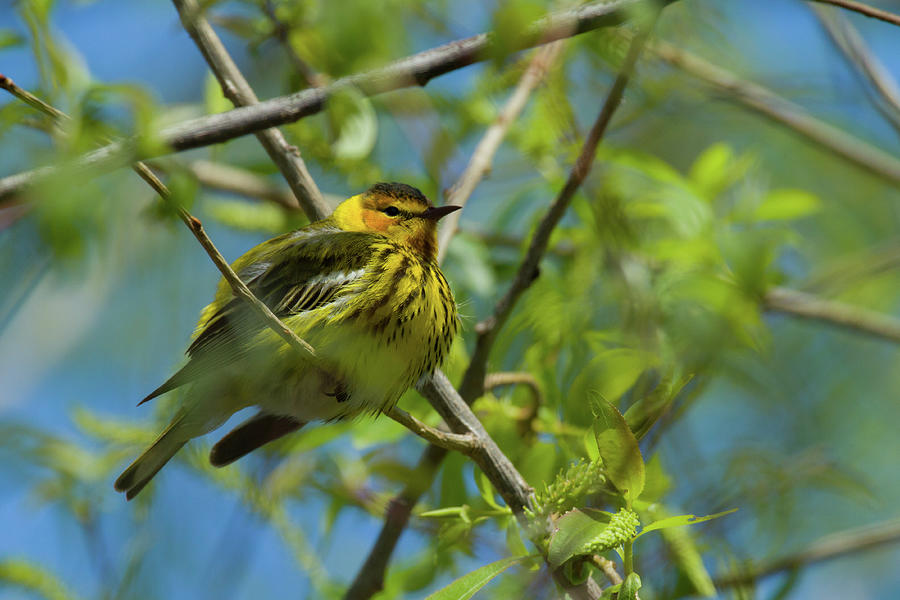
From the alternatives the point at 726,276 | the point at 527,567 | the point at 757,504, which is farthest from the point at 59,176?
the point at 726,276

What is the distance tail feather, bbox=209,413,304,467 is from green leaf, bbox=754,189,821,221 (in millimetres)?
2014

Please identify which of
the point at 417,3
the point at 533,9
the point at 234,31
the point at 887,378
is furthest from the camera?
the point at 887,378

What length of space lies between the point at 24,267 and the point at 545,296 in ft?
6.60

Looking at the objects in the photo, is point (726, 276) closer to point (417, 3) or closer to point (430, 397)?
point (430, 397)

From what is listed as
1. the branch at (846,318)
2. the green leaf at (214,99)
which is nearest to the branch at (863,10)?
the branch at (846,318)

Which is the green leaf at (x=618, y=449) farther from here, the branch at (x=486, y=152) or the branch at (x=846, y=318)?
the branch at (x=846, y=318)

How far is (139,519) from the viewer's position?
324 centimetres

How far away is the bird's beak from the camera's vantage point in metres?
3.29

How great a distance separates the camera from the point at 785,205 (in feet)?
11.0

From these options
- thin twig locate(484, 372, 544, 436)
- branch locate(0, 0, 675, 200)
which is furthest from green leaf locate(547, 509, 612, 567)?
branch locate(0, 0, 675, 200)

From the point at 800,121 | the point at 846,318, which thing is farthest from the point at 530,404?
the point at 800,121

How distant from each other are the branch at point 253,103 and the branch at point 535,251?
76cm

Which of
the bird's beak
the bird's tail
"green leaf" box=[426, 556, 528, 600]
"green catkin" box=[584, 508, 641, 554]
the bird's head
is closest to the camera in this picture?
"green catkin" box=[584, 508, 641, 554]

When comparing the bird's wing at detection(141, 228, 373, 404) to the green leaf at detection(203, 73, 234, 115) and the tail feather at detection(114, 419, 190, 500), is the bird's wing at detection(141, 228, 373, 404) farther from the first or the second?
the green leaf at detection(203, 73, 234, 115)
